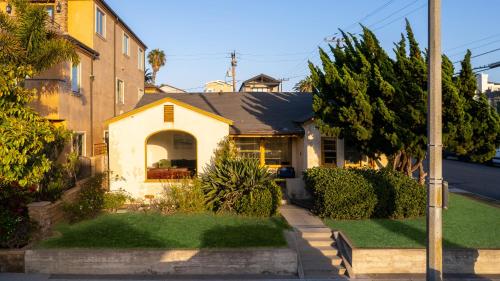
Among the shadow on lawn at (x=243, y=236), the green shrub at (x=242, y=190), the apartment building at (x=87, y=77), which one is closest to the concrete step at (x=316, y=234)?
the shadow on lawn at (x=243, y=236)

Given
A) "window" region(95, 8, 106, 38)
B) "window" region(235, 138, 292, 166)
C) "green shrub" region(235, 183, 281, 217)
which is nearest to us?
"green shrub" region(235, 183, 281, 217)

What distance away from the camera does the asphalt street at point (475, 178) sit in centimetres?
2172

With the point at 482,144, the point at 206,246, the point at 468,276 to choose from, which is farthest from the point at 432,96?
the point at 482,144

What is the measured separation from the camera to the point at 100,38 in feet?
67.6

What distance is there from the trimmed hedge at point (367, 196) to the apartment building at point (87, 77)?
9778mm

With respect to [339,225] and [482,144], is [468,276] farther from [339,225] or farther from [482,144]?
[482,144]

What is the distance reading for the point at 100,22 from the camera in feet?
68.9

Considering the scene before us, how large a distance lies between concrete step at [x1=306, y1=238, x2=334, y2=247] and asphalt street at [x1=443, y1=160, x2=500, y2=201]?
1080 centimetres

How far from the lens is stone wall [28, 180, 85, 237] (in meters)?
11.3

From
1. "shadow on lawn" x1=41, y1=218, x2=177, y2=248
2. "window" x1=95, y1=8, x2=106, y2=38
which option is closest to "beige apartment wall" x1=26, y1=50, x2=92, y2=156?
"window" x1=95, y1=8, x2=106, y2=38

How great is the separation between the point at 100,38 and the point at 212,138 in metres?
8.19

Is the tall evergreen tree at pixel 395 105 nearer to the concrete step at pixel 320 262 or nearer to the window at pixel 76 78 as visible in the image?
the concrete step at pixel 320 262

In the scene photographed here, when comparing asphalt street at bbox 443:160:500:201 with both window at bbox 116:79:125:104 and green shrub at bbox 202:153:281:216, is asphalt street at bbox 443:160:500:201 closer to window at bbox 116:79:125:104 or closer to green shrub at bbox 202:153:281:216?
green shrub at bbox 202:153:281:216

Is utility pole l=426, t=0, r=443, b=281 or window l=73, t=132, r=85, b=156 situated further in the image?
window l=73, t=132, r=85, b=156
